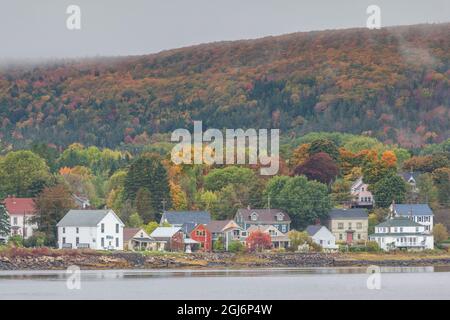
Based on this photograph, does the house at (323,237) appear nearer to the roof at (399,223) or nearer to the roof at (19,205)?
the roof at (399,223)

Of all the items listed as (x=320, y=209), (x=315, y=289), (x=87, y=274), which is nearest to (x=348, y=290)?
(x=315, y=289)

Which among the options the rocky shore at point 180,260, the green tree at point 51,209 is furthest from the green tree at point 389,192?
the green tree at point 51,209

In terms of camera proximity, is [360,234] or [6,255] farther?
[360,234]

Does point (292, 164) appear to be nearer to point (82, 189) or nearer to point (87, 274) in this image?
point (82, 189)

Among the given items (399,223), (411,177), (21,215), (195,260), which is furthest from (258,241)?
(411,177)

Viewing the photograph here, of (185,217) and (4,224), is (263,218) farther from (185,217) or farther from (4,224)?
(4,224)

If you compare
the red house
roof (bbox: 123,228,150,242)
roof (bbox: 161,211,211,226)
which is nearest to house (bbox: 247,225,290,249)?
the red house
